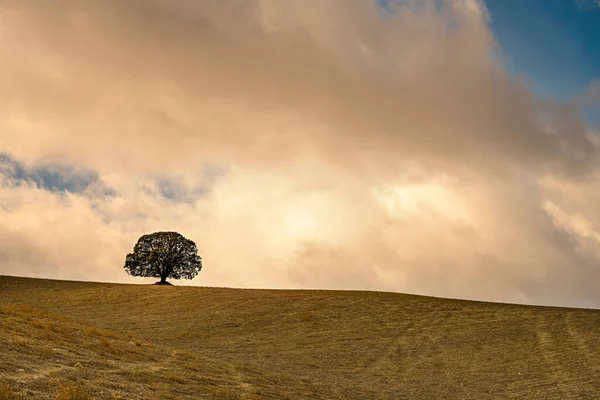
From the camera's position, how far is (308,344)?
5159cm

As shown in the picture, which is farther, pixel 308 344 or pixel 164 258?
pixel 164 258

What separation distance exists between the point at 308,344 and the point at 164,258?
5573 centimetres

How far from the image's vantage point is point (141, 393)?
21.7 m

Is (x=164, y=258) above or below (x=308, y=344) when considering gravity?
above

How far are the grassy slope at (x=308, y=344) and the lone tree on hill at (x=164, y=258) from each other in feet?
34.7

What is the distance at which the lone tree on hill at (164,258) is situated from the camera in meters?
101

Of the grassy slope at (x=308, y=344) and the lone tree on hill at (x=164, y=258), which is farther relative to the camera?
the lone tree on hill at (x=164, y=258)

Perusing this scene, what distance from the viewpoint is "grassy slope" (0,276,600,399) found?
2842 centimetres

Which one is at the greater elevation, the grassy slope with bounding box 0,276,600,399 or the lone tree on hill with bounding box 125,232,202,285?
the lone tree on hill with bounding box 125,232,202,285

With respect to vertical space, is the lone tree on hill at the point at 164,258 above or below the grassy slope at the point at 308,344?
above

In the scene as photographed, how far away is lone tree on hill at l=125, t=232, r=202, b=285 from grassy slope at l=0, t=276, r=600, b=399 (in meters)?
10.6

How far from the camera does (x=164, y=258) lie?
100750 millimetres

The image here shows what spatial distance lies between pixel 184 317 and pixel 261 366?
26.6 metres

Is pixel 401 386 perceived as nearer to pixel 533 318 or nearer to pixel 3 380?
pixel 3 380
